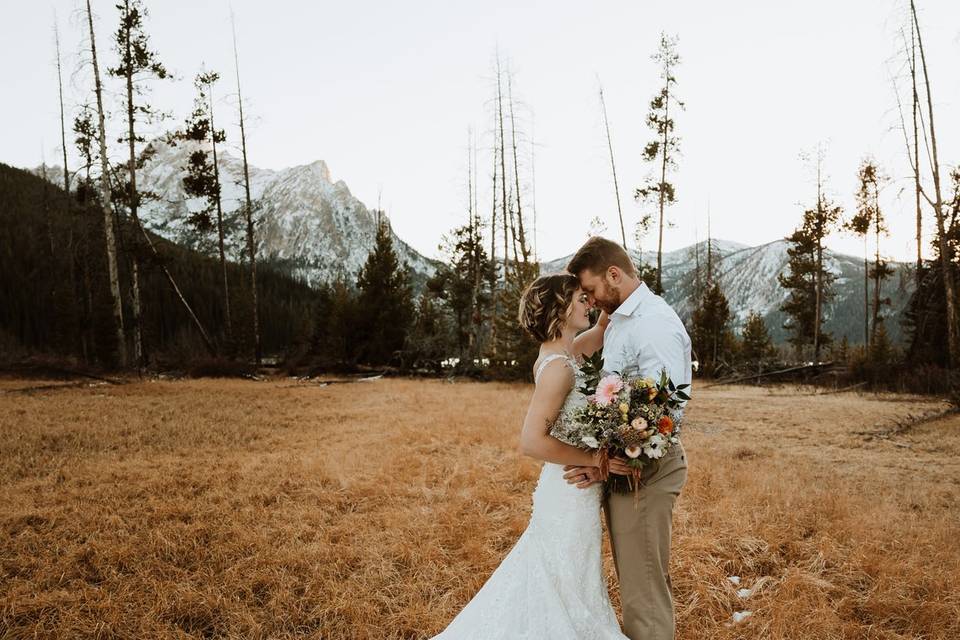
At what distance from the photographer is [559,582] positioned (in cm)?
288

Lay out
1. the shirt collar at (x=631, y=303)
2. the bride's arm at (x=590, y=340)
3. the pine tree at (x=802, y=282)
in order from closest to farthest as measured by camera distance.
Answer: the shirt collar at (x=631, y=303) < the bride's arm at (x=590, y=340) < the pine tree at (x=802, y=282)

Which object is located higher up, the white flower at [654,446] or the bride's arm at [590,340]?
the bride's arm at [590,340]

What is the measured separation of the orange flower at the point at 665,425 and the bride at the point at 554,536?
45cm

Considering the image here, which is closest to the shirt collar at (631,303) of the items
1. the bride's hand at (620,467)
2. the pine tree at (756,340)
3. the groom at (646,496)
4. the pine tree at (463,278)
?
the groom at (646,496)

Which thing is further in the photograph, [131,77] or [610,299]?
[131,77]

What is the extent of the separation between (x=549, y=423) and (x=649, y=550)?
76cm

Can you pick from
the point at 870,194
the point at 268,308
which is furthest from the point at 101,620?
the point at 268,308

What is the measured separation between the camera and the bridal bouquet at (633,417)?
7.84ft

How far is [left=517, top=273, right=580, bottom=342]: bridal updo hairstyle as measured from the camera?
2.93 metres

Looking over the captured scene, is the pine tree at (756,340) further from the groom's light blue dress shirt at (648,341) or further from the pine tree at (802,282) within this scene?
the groom's light blue dress shirt at (648,341)

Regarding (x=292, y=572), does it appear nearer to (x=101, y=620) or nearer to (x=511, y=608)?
(x=101, y=620)

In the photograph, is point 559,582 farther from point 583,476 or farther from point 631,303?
point 631,303

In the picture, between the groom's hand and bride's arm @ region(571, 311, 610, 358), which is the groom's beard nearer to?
bride's arm @ region(571, 311, 610, 358)

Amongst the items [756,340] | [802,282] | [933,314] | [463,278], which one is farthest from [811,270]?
[463,278]
